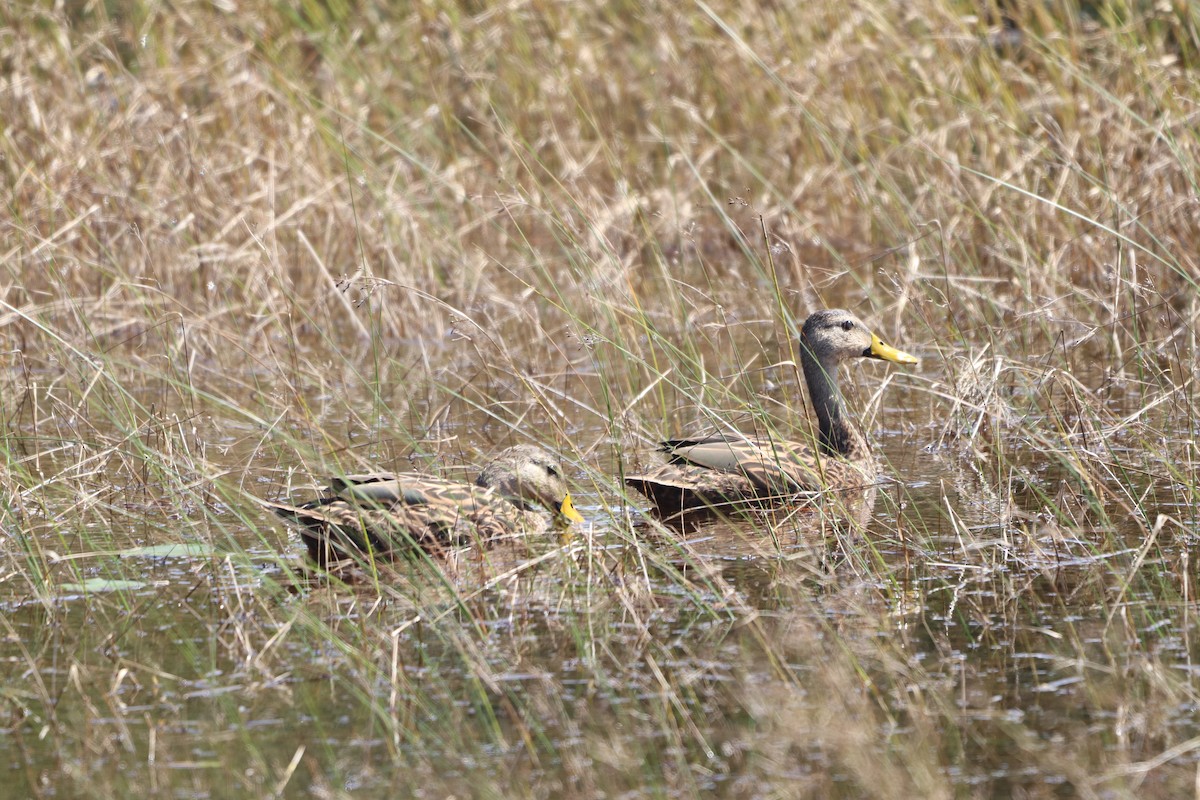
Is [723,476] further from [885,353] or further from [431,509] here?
[431,509]

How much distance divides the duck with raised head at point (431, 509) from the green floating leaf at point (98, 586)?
20.7 inches

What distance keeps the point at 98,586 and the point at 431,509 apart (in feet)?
3.85

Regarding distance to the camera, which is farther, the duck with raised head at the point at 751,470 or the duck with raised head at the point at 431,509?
the duck with raised head at the point at 751,470

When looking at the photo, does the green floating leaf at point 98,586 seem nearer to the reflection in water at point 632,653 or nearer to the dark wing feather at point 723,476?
the reflection in water at point 632,653

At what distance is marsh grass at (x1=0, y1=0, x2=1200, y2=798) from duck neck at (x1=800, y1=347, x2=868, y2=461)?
7.8 inches

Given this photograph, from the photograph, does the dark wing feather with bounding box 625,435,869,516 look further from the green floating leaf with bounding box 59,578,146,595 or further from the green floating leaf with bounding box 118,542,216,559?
the green floating leaf with bounding box 59,578,146,595

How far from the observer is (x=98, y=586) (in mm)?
5375

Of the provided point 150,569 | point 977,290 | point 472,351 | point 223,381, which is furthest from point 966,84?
point 150,569

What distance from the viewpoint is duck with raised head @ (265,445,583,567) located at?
5.65 meters

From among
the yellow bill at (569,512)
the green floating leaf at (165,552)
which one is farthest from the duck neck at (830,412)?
the green floating leaf at (165,552)

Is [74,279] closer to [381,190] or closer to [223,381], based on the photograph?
[223,381]

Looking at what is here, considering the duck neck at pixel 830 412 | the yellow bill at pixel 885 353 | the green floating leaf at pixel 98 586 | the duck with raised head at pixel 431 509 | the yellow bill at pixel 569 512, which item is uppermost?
the green floating leaf at pixel 98 586

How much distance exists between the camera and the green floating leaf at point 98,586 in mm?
5328

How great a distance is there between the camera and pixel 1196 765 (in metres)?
3.79
